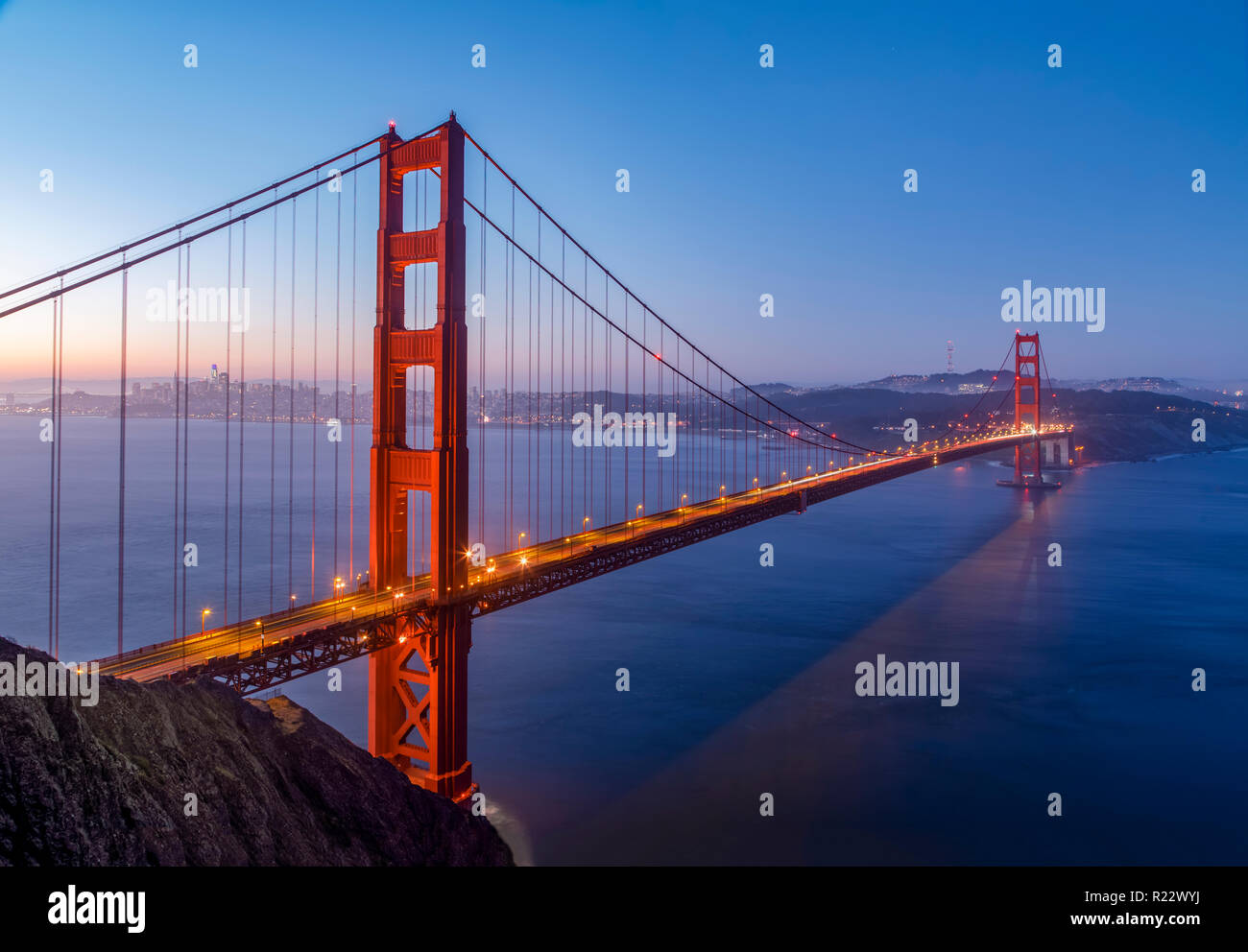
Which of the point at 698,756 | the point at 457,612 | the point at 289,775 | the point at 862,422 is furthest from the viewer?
the point at 862,422

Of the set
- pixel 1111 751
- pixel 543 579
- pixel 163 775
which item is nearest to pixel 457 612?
pixel 543 579

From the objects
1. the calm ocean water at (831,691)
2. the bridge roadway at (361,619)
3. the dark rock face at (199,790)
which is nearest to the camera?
the dark rock face at (199,790)

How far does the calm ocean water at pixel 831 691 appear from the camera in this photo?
16.0 meters

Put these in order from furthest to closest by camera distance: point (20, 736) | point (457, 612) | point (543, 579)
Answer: point (543, 579), point (457, 612), point (20, 736)

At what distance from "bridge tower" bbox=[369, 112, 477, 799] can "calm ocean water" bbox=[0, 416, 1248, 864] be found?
2677 millimetres

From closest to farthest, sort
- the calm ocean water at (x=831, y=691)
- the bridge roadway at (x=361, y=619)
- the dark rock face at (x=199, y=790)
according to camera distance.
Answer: the dark rock face at (x=199, y=790) → the bridge roadway at (x=361, y=619) → the calm ocean water at (x=831, y=691)

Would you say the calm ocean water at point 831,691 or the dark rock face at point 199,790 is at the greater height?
the dark rock face at point 199,790

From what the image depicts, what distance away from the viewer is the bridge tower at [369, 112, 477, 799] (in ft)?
48.2

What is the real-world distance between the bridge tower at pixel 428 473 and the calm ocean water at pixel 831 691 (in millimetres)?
2677

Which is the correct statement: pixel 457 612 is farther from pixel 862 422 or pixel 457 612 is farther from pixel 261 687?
pixel 862 422

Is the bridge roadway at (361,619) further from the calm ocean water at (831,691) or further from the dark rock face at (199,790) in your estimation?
the calm ocean water at (831,691)

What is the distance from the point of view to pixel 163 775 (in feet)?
27.7

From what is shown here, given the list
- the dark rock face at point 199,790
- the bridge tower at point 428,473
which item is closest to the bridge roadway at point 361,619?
the bridge tower at point 428,473
